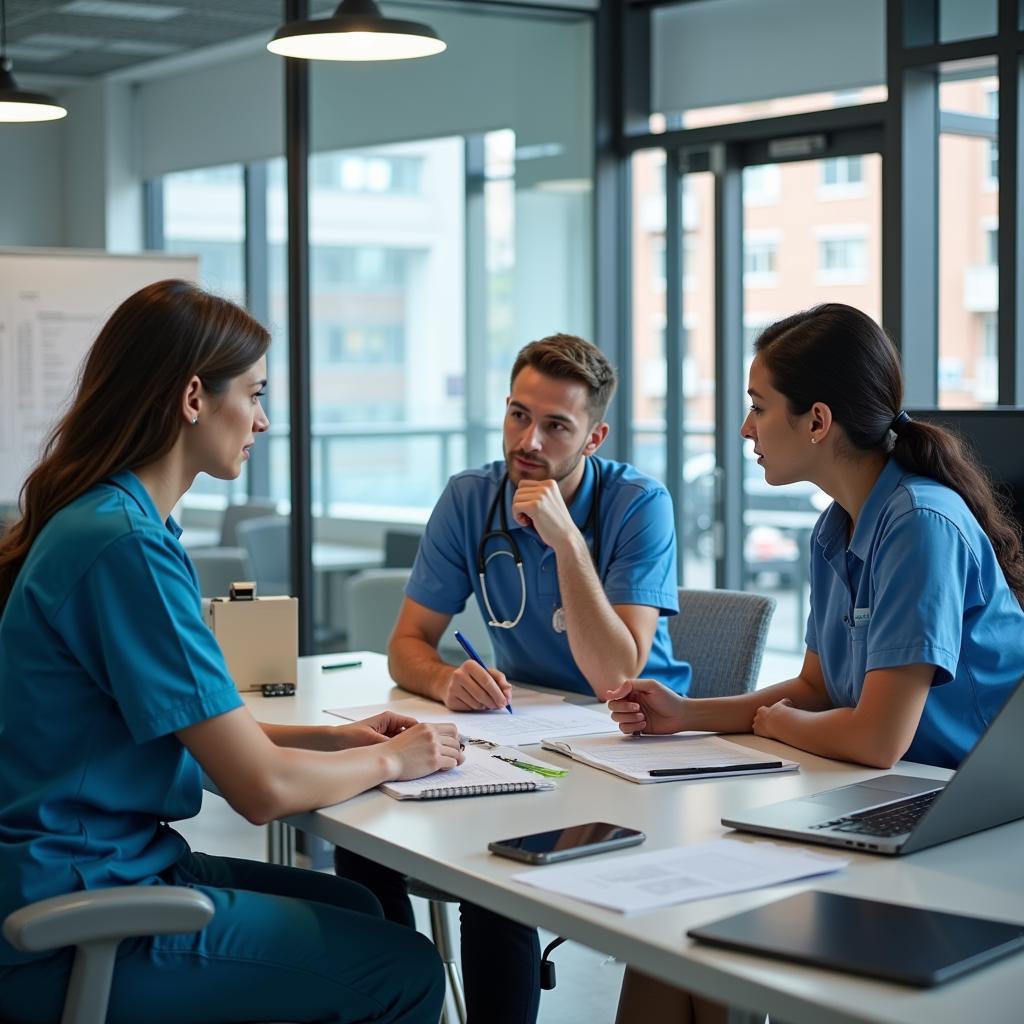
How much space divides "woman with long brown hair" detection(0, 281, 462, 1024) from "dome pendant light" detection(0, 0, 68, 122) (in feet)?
7.07

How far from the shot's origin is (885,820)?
1583 millimetres

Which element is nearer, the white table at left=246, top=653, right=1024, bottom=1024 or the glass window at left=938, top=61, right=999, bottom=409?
the white table at left=246, top=653, right=1024, bottom=1024

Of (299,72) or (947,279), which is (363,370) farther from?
(947,279)

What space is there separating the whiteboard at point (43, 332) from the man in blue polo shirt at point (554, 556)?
167 cm

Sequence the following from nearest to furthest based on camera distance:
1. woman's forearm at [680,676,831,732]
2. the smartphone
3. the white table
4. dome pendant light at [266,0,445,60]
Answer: the white table → the smartphone → woman's forearm at [680,676,831,732] → dome pendant light at [266,0,445,60]

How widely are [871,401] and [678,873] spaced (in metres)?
0.88

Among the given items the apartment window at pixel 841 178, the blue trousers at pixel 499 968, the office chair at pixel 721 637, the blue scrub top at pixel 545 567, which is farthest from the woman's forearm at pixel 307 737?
the apartment window at pixel 841 178

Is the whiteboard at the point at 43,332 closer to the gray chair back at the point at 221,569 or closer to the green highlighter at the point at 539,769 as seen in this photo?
the gray chair back at the point at 221,569

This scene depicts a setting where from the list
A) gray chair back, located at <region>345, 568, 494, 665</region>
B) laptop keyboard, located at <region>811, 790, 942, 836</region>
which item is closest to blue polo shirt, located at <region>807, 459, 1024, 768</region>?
laptop keyboard, located at <region>811, 790, 942, 836</region>

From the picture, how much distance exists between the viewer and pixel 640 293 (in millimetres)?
4547

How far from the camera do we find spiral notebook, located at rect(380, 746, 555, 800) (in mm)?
1745

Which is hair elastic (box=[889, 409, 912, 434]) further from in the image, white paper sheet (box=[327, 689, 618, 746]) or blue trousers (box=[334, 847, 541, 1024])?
blue trousers (box=[334, 847, 541, 1024])

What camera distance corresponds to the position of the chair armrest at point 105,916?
1394 mm

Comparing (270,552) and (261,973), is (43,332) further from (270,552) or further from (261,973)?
(261,973)
